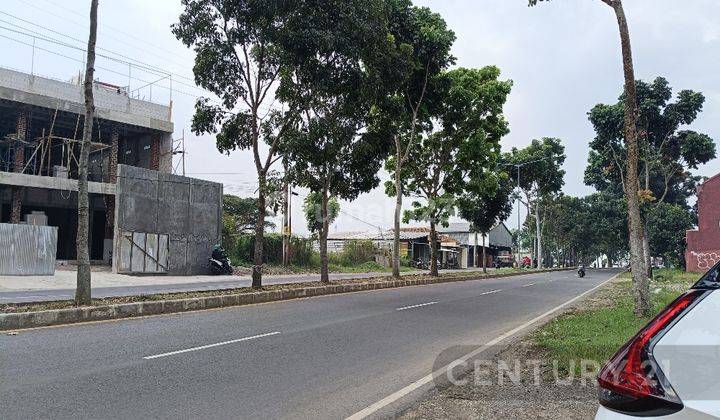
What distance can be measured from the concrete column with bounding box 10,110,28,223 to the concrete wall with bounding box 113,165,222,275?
6793mm

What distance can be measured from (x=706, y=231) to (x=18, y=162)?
47.2m

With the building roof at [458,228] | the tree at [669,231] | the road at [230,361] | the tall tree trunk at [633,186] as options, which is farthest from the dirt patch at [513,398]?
the building roof at [458,228]

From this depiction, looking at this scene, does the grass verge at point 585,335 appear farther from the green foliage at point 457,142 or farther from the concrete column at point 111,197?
the concrete column at point 111,197

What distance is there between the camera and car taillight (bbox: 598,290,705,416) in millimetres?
2031

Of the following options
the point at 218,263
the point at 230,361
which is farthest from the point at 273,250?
the point at 230,361

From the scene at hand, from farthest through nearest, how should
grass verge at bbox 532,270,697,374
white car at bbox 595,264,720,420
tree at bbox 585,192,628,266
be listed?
tree at bbox 585,192,628,266 → grass verge at bbox 532,270,697,374 → white car at bbox 595,264,720,420

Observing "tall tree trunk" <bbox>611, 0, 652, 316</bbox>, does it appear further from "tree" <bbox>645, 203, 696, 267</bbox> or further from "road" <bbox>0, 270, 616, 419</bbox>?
"tree" <bbox>645, 203, 696, 267</bbox>

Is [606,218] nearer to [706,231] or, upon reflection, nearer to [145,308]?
[706,231]

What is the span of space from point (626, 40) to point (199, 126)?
1208cm

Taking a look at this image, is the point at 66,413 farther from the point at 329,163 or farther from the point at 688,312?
the point at 329,163

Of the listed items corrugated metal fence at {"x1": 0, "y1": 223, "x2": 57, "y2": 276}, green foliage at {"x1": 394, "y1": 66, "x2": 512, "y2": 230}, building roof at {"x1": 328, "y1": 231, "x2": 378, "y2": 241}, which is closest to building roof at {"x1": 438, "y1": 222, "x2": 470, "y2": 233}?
building roof at {"x1": 328, "y1": 231, "x2": 378, "y2": 241}

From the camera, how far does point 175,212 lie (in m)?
28.3

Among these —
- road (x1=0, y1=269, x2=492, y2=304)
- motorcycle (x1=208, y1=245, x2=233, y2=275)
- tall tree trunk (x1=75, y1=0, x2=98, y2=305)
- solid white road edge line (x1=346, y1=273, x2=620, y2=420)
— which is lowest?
solid white road edge line (x1=346, y1=273, x2=620, y2=420)

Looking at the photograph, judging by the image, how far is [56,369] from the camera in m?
6.55
